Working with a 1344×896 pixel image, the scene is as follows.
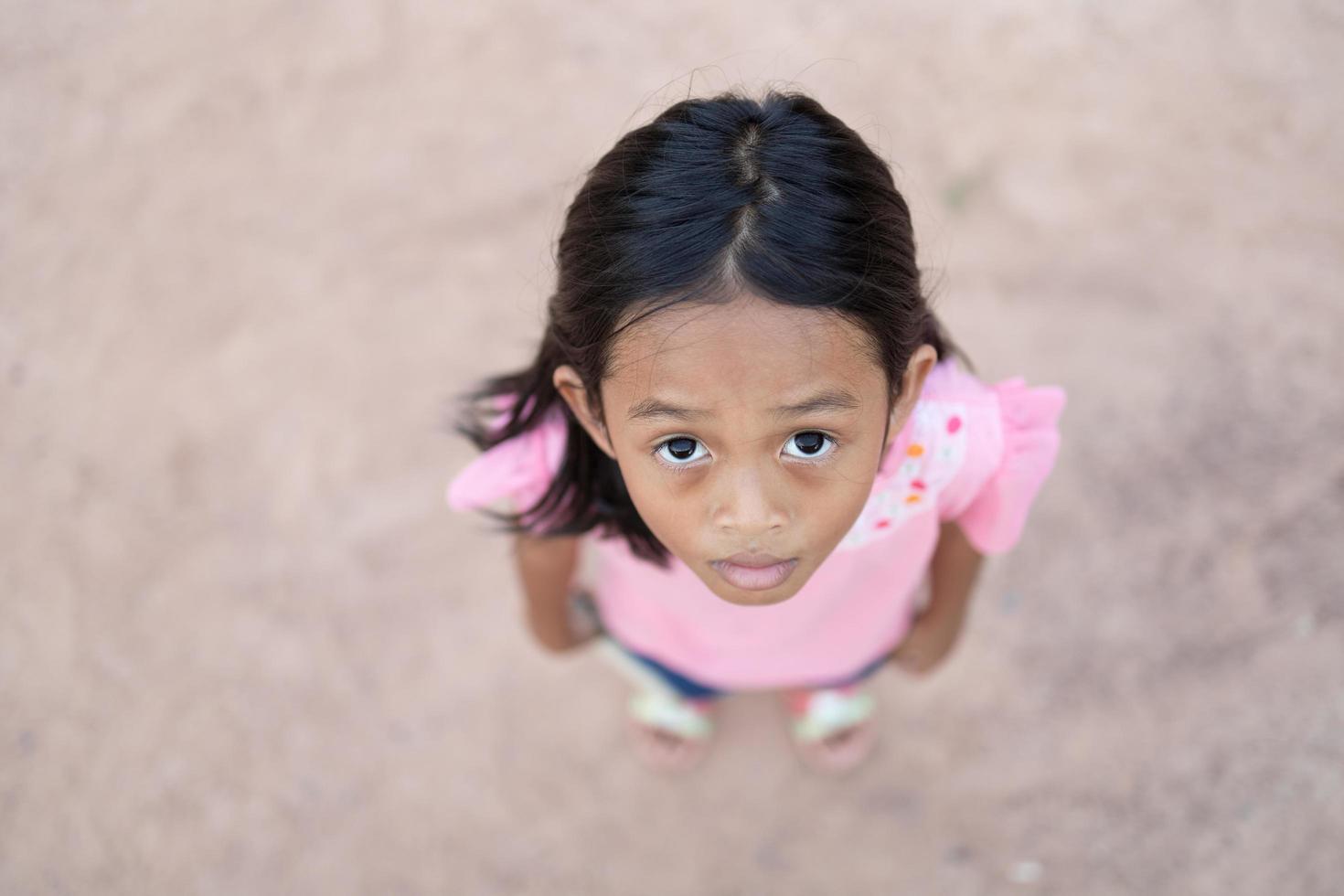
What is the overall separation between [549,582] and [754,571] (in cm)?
54

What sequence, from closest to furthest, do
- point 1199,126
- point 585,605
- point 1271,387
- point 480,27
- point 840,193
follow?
point 840,193 → point 585,605 → point 1271,387 → point 1199,126 → point 480,27

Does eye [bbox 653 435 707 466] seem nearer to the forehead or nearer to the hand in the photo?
the forehead

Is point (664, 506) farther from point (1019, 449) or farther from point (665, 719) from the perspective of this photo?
point (665, 719)

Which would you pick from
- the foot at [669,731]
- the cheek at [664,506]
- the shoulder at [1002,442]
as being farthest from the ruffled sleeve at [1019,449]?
the foot at [669,731]

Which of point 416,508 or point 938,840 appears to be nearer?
point 938,840

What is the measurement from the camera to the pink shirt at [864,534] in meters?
1.22

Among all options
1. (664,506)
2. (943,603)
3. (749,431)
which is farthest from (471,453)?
(749,431)

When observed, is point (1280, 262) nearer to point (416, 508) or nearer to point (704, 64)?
point (704, 64)

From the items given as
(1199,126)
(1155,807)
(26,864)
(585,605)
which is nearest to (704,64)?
(1199,126)

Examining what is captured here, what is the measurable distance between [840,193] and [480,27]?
69.3 inches

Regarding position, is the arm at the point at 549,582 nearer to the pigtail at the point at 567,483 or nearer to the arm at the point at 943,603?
the pigtail at the point at 567,483

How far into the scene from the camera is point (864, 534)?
1271 millimetres

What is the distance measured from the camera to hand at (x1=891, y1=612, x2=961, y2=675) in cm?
160

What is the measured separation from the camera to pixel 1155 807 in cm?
189
